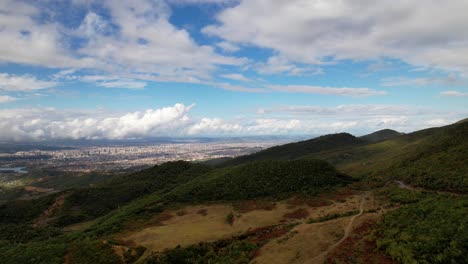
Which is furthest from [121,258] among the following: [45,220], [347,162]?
[347,162]

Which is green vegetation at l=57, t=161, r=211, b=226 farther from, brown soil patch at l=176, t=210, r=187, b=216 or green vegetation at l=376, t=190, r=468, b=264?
green vegetation at l=376, t=190, r=468, b=264

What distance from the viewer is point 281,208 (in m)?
63.5

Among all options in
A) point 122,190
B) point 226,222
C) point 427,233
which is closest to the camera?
point 427,233

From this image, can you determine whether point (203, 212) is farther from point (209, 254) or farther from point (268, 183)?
point (209, 254)

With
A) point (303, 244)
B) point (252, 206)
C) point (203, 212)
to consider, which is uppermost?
point (303, 244)

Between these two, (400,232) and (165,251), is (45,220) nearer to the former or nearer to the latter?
(165,251)

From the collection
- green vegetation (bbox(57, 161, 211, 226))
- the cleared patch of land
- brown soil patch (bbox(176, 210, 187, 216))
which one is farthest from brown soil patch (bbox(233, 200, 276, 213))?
green vegetation (bbox(57, 161, 211, 226))

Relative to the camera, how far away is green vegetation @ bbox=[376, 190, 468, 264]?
1083 inches

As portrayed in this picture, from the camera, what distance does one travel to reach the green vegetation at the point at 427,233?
27516mm

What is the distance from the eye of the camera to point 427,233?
3203 centimetres

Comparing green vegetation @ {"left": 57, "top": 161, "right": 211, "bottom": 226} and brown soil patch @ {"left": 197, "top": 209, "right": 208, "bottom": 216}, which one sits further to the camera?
green vegetation @ {"left": 57, "top": 161, "right": 211, "bottom": 226}

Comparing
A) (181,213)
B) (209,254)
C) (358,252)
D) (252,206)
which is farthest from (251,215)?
(358,252)

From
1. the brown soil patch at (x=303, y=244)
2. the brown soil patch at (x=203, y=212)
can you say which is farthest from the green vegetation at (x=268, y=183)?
the brown soil patch at (x=303, y=244)

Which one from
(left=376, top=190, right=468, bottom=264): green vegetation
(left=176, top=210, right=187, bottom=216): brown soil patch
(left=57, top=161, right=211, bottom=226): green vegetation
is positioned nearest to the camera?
(left=376, top=190, right=468, bottom=264): green vegetation
